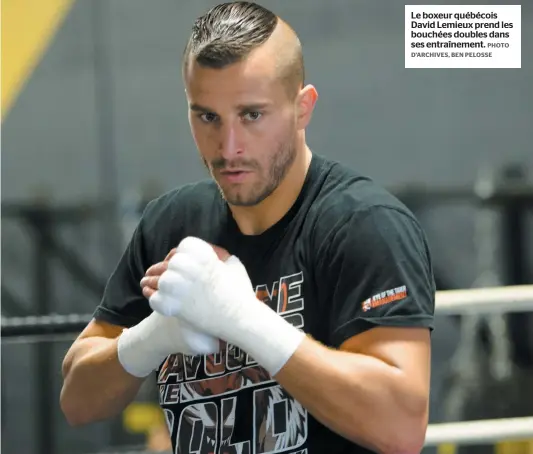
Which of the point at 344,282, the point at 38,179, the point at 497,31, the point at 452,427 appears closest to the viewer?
the point at 344,282

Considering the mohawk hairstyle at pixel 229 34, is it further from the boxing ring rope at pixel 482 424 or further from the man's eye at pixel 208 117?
the boxing ring rope at pixel 482 424

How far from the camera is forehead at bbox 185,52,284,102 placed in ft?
3.84

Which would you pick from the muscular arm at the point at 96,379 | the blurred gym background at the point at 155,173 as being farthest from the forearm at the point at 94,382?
the blurred gym background at the point at 155,173

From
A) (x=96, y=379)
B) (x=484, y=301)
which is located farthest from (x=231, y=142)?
(x=484, y=301)

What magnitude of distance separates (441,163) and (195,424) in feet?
4.25

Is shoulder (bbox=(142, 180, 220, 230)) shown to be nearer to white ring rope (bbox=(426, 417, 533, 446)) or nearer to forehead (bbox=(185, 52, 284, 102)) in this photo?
forehead (bbox=(185, 52, 284, 102))

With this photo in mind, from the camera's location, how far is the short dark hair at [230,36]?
1.17m

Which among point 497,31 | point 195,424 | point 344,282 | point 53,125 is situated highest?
point 497,31

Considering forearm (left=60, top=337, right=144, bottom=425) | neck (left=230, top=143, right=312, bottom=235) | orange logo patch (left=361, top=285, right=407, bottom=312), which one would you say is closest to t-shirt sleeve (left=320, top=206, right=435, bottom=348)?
orange logo patch (left=361, top=285, right=407, bottom=312)

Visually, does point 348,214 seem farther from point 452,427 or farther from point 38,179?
point 38,179

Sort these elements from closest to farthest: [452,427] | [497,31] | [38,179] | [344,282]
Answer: [344,282]
[497,31]
[452,427]
[38,179]

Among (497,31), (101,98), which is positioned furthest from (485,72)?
(101,98)

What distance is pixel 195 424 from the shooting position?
1.27m

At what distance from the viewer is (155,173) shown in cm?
240
